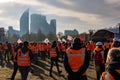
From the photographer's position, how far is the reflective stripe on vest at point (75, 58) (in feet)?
28.7

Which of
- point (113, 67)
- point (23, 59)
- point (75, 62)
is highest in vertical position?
point (113, 67)

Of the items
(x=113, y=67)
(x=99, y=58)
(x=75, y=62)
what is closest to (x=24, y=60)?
(x=99, y=58)

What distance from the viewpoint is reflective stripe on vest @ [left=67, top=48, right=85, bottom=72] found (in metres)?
8.74

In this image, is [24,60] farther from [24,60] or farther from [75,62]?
[75,62]

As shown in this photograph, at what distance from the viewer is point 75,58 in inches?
346

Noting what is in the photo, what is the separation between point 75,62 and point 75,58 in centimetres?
11

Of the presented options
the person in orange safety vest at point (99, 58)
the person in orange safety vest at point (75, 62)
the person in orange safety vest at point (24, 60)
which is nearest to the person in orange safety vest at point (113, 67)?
the person in orange safety vest at point (75, 62)

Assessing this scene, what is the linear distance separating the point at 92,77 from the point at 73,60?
10977 mm

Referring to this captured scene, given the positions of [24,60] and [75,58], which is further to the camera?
[24,60]

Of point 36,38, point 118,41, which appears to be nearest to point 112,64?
point 118,41

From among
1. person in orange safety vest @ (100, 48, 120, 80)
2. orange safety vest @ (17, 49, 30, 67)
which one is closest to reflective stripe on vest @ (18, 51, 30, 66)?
orange safety vest @ (17, 49, 30, 67)

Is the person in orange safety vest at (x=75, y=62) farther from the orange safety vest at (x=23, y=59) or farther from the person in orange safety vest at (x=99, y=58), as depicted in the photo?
the person in orange safety vest at (x=99, y=58)

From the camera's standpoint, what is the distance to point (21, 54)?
12.7 m

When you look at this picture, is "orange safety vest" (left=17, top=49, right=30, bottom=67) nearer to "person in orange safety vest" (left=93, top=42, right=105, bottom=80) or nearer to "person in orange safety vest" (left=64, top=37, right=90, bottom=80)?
"person in orange safety vest" (left=93, top=42, right=105, bottom=80)
